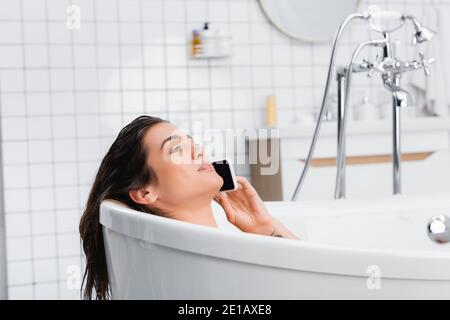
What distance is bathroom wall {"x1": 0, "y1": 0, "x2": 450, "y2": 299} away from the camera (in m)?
2.62

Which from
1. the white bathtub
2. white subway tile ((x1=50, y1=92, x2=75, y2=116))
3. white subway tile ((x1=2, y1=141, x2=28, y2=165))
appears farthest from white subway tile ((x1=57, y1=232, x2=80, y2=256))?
the white bathtub

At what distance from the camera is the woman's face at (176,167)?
1448mm

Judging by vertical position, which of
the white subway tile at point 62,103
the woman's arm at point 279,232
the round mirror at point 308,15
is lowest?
the woman's arm at point 279,232

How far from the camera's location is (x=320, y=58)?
2918 mm

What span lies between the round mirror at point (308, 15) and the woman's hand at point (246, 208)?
1.34m

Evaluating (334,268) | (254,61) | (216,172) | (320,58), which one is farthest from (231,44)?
(334,268)

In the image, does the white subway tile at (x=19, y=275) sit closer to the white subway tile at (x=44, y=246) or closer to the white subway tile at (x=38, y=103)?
the white subway tile at (x=44, y=246)

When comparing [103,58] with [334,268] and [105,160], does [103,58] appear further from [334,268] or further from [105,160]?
[334,268]

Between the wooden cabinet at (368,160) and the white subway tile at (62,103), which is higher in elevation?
the white subway tile at (62,103)

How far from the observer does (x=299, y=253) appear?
3.75 feet

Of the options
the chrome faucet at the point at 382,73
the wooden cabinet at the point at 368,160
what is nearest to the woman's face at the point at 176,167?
the chrome faucet at the point at 382,73

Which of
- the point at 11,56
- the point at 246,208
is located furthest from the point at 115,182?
the point at 11,56

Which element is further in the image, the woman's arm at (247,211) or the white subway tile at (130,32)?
the white subway tile at (130,32)
